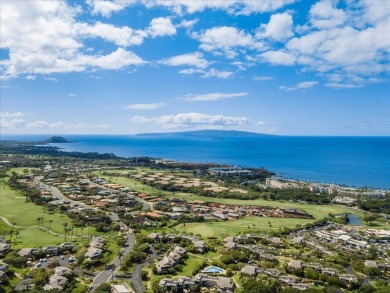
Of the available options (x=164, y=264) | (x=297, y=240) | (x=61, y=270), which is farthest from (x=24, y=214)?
(x=297, y=240)

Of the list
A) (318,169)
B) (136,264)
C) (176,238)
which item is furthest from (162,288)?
(318,169)

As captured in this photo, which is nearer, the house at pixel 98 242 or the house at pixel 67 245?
the house at pixel 98 242

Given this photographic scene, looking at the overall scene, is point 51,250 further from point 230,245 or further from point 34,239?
point 230,245

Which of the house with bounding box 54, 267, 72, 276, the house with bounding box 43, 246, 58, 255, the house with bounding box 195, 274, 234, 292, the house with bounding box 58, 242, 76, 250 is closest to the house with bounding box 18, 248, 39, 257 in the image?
the house with bounding box 43, 246, 58, 255

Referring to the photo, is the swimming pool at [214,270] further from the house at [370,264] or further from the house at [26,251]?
the house at [26,251]

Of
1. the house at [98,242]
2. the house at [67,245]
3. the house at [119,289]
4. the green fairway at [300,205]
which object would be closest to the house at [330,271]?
the house at [119,289]
